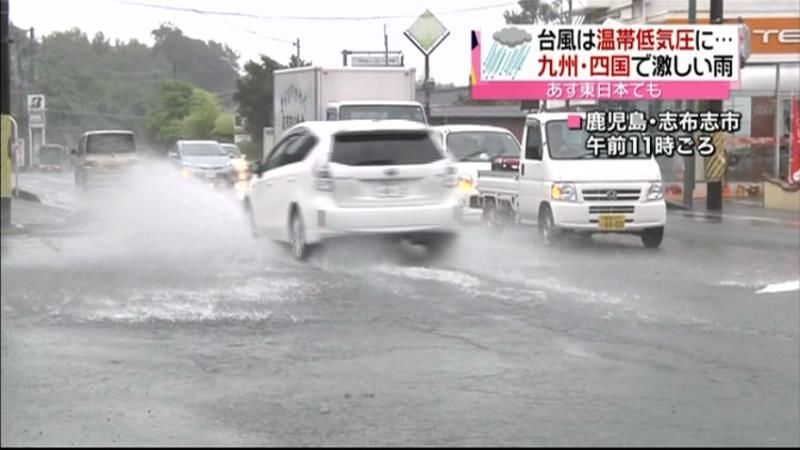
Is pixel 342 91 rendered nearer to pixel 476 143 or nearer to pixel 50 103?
pixel 476 143

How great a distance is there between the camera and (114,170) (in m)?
6.04

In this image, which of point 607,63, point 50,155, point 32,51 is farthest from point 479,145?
point 32,51

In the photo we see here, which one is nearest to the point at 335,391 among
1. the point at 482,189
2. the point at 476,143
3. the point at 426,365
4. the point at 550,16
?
the point at 426,365

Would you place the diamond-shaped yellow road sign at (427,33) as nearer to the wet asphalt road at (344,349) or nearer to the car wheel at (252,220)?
the wet asphalt road at (344,349)

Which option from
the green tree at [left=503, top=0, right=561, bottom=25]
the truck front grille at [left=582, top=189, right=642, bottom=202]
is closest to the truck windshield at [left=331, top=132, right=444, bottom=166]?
the truck front grille at [left=582, top=189, right=642, bottom=202]

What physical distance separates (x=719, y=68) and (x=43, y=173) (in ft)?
65.9

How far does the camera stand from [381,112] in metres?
19.0

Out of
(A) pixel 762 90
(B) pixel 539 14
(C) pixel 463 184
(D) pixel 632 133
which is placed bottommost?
(C) pixel 463 184

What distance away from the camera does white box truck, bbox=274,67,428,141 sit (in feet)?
67.3

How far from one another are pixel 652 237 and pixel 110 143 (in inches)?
469

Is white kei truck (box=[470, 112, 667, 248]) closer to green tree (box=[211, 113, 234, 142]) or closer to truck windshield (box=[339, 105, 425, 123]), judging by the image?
truck windshield (box=[339, 105, 425, 123])

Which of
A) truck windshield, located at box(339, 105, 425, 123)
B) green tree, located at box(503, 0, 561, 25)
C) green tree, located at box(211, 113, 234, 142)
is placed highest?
green tree, located at box(503, 0, 561, 25)

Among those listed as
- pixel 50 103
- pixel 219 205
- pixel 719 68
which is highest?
pixel 719 68

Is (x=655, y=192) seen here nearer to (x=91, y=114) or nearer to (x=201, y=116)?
(x=201, y=116)
